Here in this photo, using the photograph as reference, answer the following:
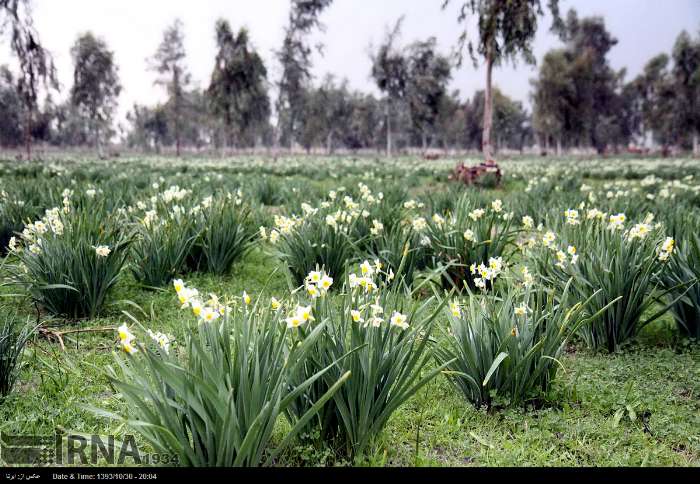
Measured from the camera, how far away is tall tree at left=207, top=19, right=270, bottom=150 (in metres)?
36.5

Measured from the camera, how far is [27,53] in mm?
23750

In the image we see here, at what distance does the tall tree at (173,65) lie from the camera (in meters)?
44.8

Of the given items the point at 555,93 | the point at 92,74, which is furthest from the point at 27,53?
the point at 555,93

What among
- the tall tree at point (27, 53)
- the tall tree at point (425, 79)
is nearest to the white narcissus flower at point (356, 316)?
the tall tree at point (27, 53)

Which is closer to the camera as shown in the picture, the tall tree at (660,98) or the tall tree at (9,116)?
the tall tree at (9,116)

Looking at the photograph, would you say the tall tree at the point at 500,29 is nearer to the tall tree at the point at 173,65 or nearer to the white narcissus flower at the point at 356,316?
the white narcissus flower at the point at 356,316

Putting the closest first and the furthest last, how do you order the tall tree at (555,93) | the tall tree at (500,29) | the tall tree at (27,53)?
the tall tree at (500,29) < the tall tree at (27,53) < the tall tree at (555,93)

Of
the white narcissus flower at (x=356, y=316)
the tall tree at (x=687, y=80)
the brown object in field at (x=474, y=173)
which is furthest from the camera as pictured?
the tall tree at (x=687, y=80)

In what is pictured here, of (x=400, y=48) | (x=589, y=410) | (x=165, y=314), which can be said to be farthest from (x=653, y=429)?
(x=400, y=48)

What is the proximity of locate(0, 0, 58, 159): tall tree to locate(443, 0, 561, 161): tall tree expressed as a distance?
62.5 feet

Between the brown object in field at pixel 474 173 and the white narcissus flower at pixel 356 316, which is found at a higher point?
the brown object in field at pixel 474 173

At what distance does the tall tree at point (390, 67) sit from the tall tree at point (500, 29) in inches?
851

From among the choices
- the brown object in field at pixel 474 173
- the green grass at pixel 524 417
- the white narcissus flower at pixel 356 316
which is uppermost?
the brown object in field at pixel 474 173

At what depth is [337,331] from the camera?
2.23m
